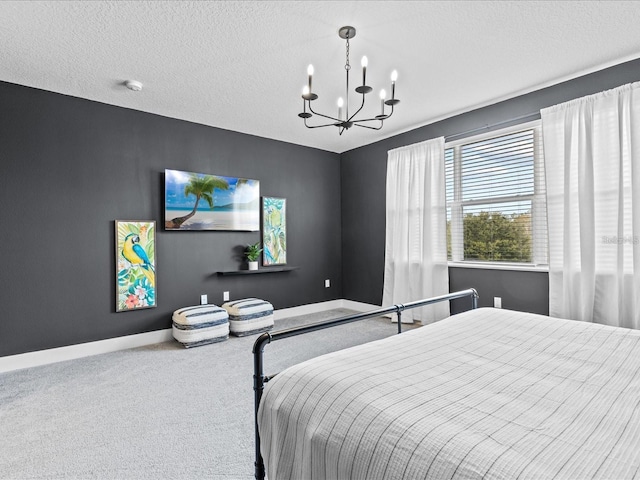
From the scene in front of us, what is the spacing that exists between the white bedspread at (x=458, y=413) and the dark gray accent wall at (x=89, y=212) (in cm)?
306

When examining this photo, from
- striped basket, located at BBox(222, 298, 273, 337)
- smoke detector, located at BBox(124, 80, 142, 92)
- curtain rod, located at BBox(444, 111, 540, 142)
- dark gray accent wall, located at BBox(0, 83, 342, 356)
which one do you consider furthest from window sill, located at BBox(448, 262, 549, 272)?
smoke detector, located at BBox(124, 80, 142, 92)

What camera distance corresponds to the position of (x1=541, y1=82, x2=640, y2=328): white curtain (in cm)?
279

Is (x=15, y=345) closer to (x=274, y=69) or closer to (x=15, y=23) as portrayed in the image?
(x=15, y=23)

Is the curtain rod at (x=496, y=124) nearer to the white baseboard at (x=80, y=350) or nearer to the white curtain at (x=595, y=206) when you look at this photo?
the white curtain at (x=595, y=206)

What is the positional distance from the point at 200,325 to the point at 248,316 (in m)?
0.59

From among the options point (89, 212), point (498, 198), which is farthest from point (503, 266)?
point (89, 212)

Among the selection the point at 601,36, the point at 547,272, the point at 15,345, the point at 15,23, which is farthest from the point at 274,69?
the point at 15,345

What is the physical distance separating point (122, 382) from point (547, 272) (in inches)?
156

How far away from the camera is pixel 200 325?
3699 mm

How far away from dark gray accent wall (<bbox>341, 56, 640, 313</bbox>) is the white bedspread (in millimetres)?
1982

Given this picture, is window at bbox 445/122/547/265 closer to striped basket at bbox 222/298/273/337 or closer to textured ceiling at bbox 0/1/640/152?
textured ceiling at bbox 0/1/640/152

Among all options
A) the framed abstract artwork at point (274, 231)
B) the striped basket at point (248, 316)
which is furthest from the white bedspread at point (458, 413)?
the framed abstract artwork at point (274, 231)

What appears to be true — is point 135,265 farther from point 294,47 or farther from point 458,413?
point 458,413

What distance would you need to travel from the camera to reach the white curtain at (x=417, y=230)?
165 inches
